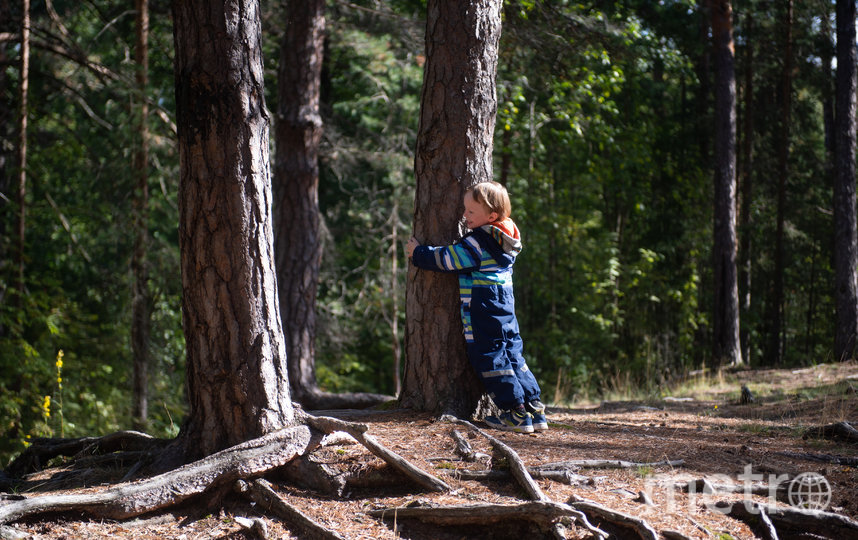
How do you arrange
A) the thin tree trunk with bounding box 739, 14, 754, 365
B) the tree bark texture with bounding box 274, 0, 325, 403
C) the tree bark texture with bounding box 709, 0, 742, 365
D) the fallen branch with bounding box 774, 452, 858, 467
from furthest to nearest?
the thin tree trunk with bounding box 739, 14, 754, 365
the tree bark texture with bounding box 709, 0, 742, 365
the tree bark texture with bounding box 274, 0, 325, 403
the fallen branch with bounding box 774, 452, 858, 467

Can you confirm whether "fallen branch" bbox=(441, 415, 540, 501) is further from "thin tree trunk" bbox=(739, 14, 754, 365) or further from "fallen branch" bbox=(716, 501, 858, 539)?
"thin tree trunk" bbox=(739, 14, 754, 365)

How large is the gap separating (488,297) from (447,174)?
101 centimetres

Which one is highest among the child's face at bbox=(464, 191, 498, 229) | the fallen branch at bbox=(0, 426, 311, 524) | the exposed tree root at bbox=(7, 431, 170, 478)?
the child's face at bbox=(464, 191, 498, 229)

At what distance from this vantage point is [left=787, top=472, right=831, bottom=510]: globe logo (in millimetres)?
3990

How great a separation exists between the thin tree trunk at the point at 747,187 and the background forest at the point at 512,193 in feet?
0.25

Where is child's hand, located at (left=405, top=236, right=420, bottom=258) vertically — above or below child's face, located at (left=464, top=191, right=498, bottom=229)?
below

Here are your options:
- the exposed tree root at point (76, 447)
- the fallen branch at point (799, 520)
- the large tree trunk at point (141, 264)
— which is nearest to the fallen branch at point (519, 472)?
the fallen branch at point (799, 520)

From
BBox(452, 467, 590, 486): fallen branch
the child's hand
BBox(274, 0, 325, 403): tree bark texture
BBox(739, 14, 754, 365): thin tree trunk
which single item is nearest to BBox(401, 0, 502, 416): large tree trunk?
the child's hand

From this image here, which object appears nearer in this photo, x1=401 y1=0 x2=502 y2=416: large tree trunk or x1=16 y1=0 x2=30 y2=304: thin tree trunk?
x1=401 y1=0 x2=502 y2=416: large tree trunk

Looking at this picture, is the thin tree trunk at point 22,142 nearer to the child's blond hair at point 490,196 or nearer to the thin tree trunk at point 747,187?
the child's blond hair at point 490,196

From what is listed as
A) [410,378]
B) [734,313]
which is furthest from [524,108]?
[410,378]

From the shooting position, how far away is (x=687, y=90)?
22.9 meters

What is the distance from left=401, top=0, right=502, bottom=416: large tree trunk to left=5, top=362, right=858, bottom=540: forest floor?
1.25ft

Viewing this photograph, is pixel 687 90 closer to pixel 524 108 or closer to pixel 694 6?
pixel 694 6
